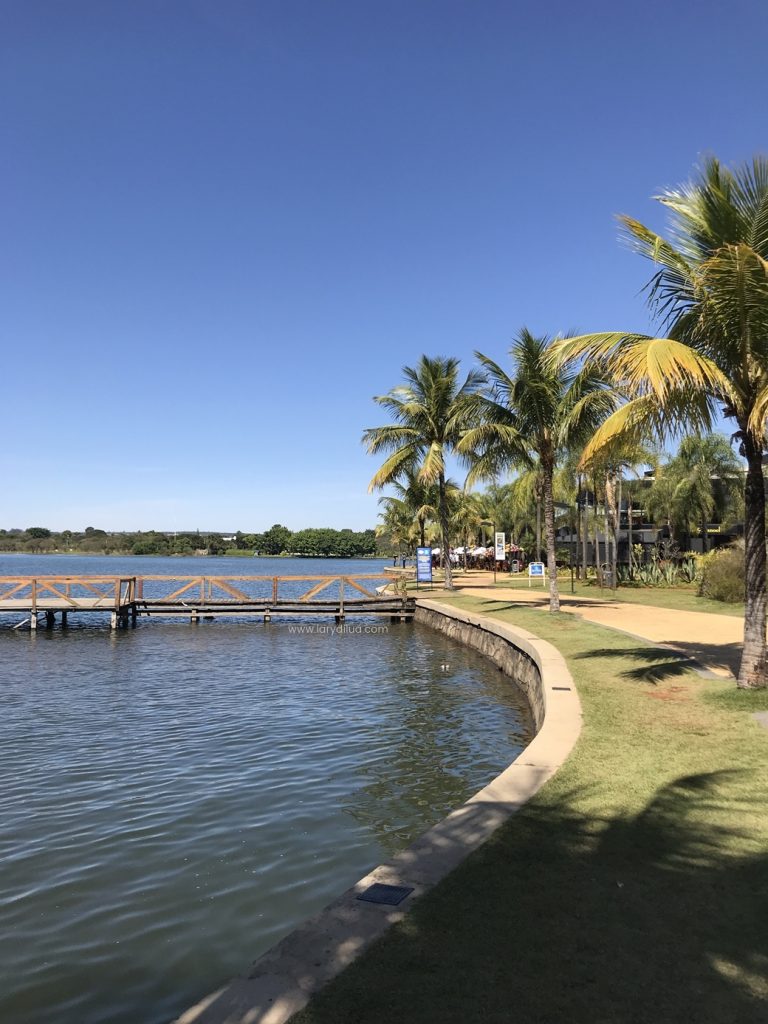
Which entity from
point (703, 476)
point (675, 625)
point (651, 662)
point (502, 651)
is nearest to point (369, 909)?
point (651, 662)

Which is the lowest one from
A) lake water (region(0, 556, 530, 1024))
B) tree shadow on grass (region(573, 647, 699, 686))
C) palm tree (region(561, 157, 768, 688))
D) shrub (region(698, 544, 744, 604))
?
lake water (region(0, 556, 530, 1024))

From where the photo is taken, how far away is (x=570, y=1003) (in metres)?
3.03

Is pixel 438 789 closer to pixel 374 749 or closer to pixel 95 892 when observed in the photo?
pixel 374 749

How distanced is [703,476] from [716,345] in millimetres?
35366

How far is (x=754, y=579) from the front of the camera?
31.3 feet

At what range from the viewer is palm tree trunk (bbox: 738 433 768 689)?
9430 millimetres

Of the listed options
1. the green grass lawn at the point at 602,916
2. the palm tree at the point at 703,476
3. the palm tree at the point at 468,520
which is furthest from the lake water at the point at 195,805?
the palm tree at the point at 468,520

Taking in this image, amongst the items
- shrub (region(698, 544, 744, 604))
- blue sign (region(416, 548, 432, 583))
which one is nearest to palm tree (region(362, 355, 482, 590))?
blue sign (region(416, 548, 432, 583))

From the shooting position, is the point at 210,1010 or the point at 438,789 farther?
the point at 438,789

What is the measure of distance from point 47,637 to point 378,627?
12049mm

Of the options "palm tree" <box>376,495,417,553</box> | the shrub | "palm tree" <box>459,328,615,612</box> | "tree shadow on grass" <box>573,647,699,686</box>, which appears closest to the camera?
"tree shadow on grass" <box>573,647,699,686</box>

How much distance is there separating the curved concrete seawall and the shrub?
60.9 ft

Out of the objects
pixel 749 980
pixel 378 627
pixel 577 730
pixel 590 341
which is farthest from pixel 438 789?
pixel 378 627

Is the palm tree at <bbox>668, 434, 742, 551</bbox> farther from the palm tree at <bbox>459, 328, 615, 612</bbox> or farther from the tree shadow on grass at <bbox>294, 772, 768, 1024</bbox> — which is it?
the tree shadow on grass at <bbox>294, 772, 768, 1024</bbox>
